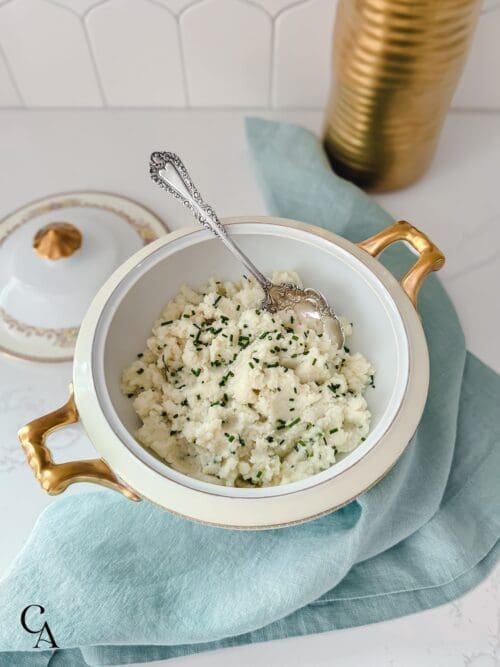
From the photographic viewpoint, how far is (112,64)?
100 cm

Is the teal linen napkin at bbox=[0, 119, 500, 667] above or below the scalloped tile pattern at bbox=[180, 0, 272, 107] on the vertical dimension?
below

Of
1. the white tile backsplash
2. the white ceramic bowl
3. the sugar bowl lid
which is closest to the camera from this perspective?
the white ceramic bowl

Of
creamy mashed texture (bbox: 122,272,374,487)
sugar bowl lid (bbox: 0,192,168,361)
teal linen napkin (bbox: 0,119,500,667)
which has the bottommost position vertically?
teal linen napkin (bbox: 0,119,500,667)

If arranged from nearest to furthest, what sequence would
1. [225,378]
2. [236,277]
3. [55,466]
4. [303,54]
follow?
[55,466], [225,378], [236,277], [303,54]

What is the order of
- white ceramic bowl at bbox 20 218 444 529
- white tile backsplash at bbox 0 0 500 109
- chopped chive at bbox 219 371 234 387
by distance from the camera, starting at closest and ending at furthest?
white ceramic bowl at bbox 20 218 444 529
chopped chive at bbox 219 371 234 387
white tile backsplash at bbox 0 0 500 109

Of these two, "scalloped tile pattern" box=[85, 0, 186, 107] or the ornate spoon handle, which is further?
"scalloped tile pattern" box=[85, 0, 186, 107]

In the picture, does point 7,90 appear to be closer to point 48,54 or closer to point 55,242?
point 48,54

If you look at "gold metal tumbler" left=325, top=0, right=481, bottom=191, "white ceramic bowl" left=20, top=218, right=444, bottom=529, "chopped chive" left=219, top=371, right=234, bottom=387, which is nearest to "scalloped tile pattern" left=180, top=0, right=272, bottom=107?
"gold metal tumbler" left=325, top=0, right=481, bottom=191

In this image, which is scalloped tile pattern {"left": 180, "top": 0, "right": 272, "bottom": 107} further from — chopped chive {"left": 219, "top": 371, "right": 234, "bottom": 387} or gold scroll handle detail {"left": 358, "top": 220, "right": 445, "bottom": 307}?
chopped chive {"left": 219, "top": 371, "right": 234, "bottom": 387}

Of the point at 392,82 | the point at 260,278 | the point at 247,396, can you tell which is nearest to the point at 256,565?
the point at 247,396

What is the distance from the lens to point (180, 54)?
0.98m

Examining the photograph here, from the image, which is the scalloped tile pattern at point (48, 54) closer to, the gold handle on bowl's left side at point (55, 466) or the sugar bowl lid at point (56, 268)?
the sugar bowl lid at point (56, 268)

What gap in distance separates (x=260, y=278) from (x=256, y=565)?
0.33 m

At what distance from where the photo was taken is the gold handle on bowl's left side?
55cm
